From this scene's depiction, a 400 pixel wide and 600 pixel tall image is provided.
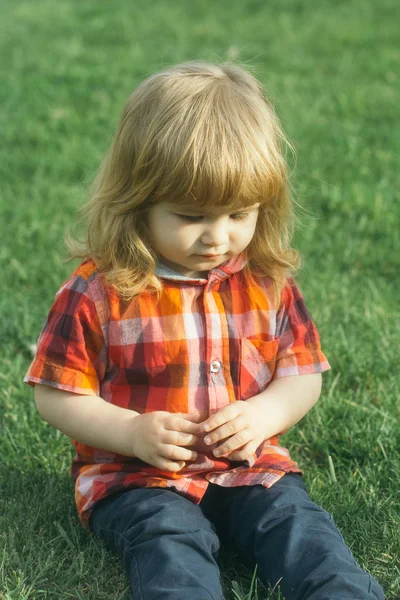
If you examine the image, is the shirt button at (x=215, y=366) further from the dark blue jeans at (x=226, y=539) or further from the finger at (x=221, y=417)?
the dark blue jeans at (x=226, y=539)

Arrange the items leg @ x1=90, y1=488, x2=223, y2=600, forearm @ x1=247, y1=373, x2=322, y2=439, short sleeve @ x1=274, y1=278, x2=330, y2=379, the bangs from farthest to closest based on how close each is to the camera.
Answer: short sleeve @ x1=274, y1=278, x2=330, y2=379 < forearm @ x1=247, y1=373, x2=322, y2=439 < the bangs < leg @ x1=90, y1=488, x2=223, y2=600

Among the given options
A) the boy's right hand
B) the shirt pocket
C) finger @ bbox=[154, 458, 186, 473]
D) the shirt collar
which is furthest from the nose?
finger @ bbox=[154, 458, 186, 473]

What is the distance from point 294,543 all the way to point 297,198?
8.59ft

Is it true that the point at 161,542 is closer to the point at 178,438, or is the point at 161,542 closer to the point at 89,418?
the point at 178,438

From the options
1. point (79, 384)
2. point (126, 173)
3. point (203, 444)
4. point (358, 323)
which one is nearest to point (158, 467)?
point (203, 444)

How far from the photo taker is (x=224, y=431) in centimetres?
237

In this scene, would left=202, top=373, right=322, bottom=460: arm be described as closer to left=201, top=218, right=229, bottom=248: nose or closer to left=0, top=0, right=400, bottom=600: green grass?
left=0, top=0, right=400, bottom=600: green grass

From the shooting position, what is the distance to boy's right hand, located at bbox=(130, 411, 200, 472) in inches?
91.8

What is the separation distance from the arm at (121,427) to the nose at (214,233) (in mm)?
433

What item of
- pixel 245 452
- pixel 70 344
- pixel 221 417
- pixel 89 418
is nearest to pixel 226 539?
pixel 245 452

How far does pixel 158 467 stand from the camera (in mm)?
2367

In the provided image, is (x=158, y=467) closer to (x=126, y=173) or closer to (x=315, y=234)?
(x=126, y=173)

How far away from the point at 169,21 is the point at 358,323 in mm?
5304

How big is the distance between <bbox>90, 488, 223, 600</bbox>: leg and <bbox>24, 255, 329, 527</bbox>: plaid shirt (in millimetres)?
50
